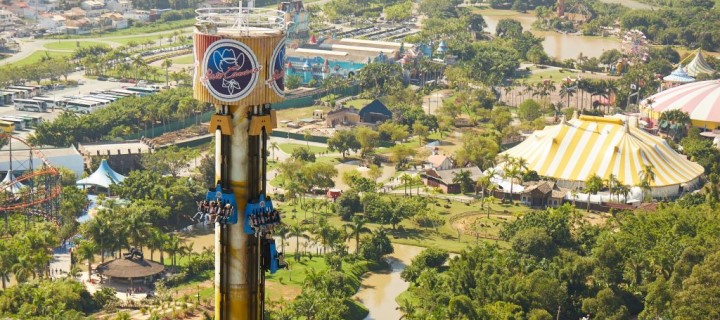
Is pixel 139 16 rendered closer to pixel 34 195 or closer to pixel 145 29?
pixel 145 29

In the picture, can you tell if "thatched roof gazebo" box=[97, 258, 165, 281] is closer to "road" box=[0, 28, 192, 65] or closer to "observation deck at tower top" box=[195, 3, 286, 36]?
"observation deck at tower top" box=[195, 3, 286, 36]

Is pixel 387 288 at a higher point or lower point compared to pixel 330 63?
lower

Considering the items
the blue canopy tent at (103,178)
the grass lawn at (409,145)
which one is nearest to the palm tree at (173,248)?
the blue canopy tent at (103,178)

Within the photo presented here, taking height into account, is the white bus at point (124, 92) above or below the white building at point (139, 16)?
below

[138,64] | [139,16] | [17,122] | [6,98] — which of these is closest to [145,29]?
[139,16]

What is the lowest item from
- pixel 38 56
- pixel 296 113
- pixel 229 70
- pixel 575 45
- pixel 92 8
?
pixel 296 113

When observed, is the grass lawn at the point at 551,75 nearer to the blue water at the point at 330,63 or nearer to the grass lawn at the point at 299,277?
the blue water at the point at 330,63
